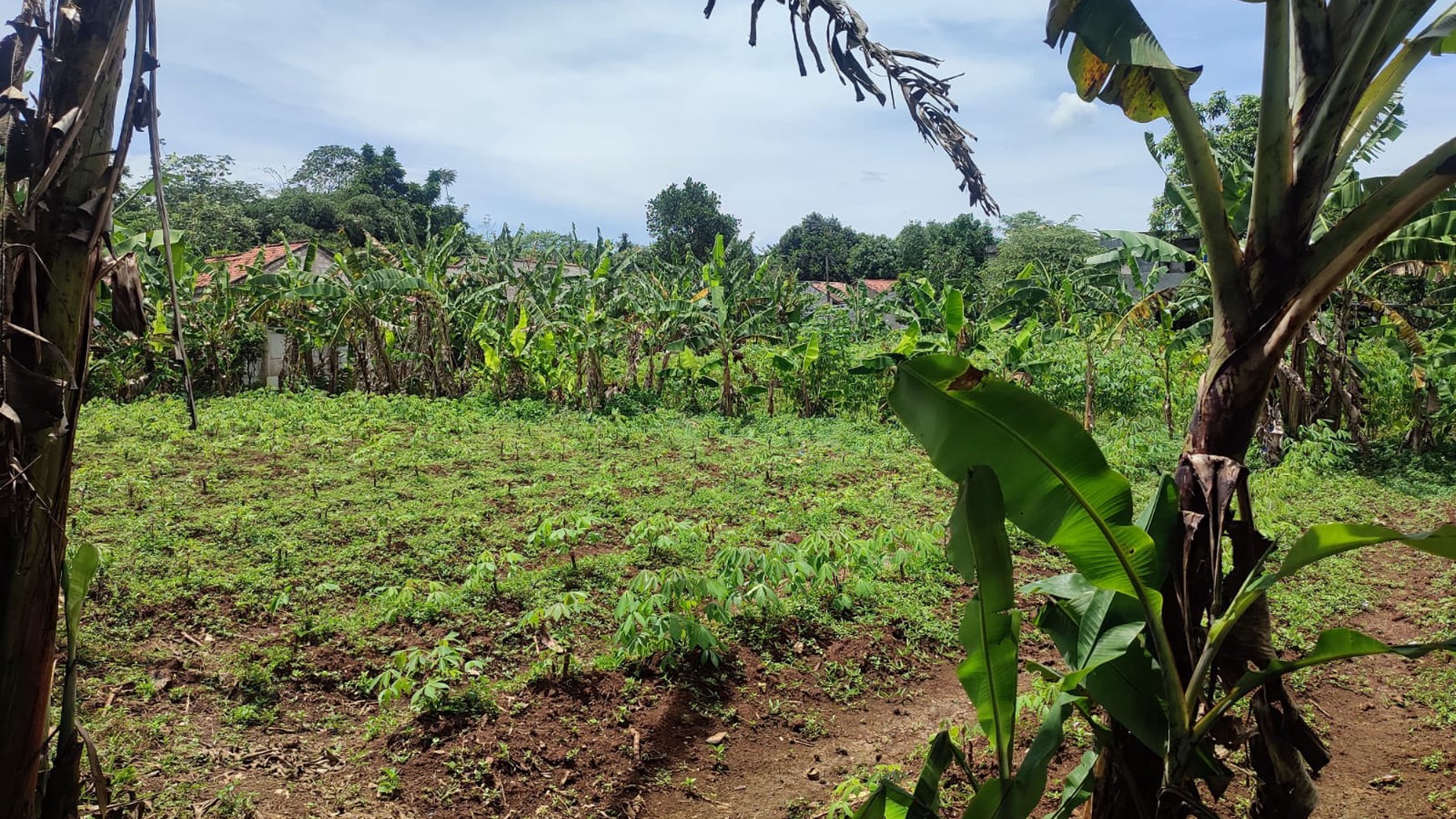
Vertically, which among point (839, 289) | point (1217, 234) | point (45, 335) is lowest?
point (45, 335)

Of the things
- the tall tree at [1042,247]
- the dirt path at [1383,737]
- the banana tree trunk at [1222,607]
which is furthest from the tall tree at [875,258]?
the banana tree trunk at [1222,607]

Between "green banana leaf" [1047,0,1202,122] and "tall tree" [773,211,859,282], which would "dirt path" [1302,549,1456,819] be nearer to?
"green banana leaf" [1047,0,1202,122]

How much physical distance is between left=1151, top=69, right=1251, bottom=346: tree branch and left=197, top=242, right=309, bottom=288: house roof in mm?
13636

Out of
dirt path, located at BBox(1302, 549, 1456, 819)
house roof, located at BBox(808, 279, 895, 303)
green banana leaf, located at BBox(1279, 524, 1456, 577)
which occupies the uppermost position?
house roof, located at BBox(808, 279, 895, 303)

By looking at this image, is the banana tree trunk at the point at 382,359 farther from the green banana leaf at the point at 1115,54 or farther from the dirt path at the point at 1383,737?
the dirt path at the point at 1383,737

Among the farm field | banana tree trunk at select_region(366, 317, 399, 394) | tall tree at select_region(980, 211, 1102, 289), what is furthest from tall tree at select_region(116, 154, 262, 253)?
tall tree at select_region(980, 211, 1102, 289)

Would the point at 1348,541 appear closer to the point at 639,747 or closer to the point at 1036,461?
the point at 1036,461

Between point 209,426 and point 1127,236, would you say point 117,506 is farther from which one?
point 1127,236

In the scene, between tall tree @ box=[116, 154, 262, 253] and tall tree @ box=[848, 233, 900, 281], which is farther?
tall tree @ box=[848, 233, 900, 281]

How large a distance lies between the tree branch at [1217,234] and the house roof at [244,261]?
537 inches

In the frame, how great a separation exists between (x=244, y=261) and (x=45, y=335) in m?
17.9

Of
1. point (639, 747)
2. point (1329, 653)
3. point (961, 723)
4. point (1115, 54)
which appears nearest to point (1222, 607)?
point (1329, 653)

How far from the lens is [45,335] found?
150 centimetres

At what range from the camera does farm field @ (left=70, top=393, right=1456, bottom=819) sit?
2.75m
